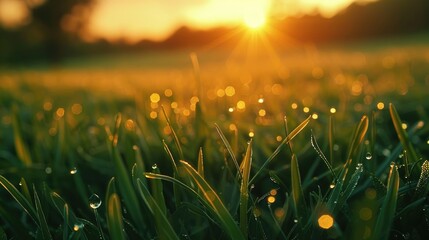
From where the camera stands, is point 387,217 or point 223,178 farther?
point 223,178

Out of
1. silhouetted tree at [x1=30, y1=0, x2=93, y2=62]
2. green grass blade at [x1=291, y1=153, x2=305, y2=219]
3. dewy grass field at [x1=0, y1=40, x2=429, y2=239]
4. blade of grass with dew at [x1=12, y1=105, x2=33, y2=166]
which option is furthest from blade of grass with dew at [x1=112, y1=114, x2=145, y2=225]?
silhouetted tree at [x1=30, y1=0, x2=93, y2=62]

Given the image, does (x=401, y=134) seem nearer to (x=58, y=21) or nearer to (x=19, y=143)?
(x=19, y=143)

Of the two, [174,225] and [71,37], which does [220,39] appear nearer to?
[71,37]

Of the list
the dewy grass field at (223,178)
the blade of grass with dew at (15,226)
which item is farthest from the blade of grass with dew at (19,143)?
the blade of grass with dew at (15,226)

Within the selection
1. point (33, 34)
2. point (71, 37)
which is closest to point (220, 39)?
point (71, 37)

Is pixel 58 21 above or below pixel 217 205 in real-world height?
above

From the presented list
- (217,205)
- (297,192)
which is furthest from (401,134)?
(217,205)
